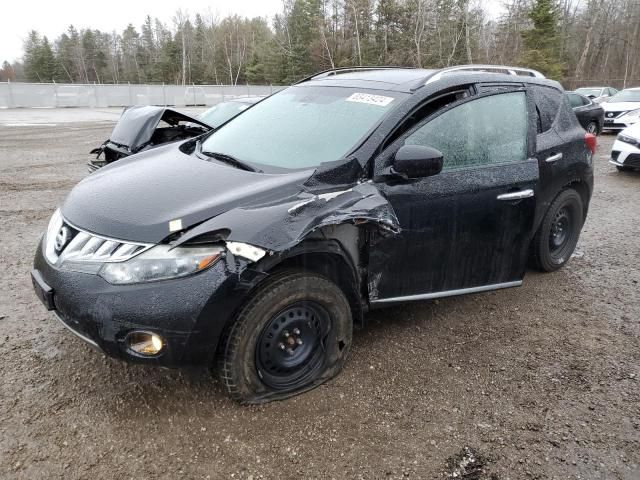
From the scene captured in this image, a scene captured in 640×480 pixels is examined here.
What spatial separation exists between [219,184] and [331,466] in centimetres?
157

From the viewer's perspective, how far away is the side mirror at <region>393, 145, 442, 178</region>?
9.16ft

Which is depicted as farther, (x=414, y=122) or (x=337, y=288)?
(x=414, y=122)

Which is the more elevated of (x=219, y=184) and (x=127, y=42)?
(x=127, y=42)

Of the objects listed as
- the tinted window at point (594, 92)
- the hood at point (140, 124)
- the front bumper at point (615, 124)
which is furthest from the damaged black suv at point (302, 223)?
the tinted window at point (594, 92)

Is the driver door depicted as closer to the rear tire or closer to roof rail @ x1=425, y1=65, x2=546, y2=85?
roof rail @ x1=425, y1=65, x2=546, y2=85

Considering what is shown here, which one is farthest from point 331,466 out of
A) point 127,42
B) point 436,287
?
point 127,42

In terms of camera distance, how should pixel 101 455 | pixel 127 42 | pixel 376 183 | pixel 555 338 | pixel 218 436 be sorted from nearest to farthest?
pixel 101 455
pixel 218 436
pixel 376 183
pixel 555 338
pixel 127 42

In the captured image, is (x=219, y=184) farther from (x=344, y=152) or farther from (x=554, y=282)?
(x=554, y=282)

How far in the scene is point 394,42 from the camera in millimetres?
43969

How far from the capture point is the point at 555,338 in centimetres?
352

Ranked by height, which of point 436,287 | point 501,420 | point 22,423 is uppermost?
point 436,287

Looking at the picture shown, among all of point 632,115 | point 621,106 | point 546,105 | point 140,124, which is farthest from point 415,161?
point 621,106

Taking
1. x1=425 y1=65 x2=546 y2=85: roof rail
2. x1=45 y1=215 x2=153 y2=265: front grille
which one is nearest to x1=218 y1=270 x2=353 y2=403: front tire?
x1=45 y1=215 x2=153 y2=265: front grille

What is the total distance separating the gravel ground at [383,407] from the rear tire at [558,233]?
588 millimetres
